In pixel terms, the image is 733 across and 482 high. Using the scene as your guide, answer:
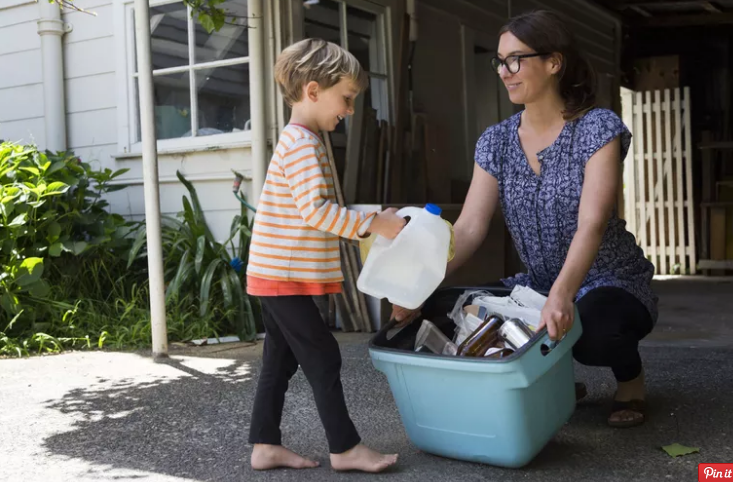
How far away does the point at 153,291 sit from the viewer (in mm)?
4742

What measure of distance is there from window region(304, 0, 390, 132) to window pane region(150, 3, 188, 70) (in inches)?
38.6

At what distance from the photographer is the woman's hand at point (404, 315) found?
2920 mm

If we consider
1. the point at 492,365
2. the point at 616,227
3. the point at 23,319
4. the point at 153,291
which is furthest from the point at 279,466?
the point at 23,319

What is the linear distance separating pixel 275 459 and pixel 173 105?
13.6ft

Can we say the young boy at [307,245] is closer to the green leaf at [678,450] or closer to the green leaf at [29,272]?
the green leaf at [678,450]

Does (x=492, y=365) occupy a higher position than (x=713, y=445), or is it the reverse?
(x=492, y=365)

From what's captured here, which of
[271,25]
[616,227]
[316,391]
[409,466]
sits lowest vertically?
[409,466]

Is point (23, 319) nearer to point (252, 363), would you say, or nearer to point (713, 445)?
point (252, 363)

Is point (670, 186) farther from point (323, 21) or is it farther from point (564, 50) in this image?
point (564, 50)

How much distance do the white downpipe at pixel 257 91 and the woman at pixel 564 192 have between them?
276cm

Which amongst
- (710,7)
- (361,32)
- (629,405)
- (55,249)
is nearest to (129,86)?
(55,249)

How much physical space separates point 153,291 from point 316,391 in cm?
225

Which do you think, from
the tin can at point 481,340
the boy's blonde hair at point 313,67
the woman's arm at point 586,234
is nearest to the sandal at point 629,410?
the woman's arm at point 586,234

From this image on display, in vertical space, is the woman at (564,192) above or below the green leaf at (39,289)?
above
